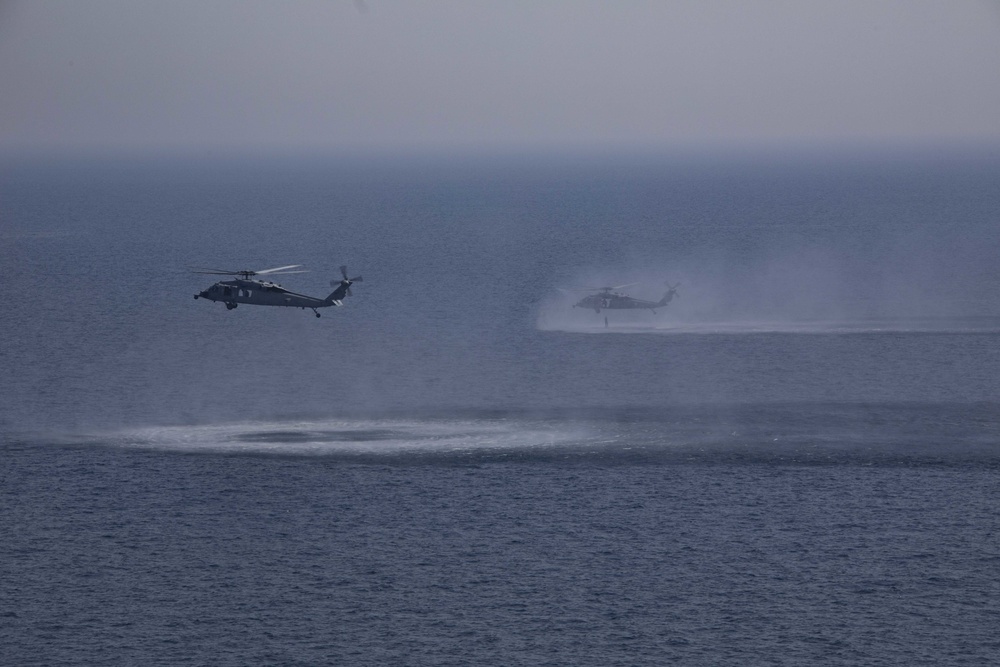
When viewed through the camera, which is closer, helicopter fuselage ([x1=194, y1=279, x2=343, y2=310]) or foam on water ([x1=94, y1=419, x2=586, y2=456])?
foam on water ([x1=94, y1=419, x2=586, y2=456])

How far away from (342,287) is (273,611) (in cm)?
5086

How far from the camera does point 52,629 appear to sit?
9994 centimetres

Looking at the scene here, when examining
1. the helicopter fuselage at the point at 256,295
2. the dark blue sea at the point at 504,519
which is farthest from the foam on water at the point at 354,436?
the helicopter fuselage at the point at 256,295

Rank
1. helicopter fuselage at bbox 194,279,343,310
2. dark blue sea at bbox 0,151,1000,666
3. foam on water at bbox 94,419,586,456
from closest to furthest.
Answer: dark blue sea at bbox 0,151,1000,666
foam on water at bbox 94,419,586,456
helicopter fuselage at bbox 194,279,343,310

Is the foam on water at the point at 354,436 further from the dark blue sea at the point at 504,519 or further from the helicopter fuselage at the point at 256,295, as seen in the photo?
the helicopter fuselage at the point at 256,295

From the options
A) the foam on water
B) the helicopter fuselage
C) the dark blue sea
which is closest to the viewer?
the dark blue sea

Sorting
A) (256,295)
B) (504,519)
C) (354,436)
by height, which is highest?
(256,295)

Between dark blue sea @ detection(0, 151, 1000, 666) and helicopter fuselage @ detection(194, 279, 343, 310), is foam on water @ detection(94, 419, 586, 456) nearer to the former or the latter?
dark blue sea @ detection(0, 151, 1000, 666)

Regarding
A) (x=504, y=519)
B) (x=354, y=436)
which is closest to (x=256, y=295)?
(x=354, y=436)

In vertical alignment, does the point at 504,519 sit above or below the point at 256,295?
below

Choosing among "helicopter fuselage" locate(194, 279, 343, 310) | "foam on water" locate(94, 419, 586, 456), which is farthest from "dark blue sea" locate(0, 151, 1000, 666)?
"helicopter fuselage" locate(194, 279, 343, 310)

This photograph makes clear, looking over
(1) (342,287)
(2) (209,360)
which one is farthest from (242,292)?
(2) (209,360)

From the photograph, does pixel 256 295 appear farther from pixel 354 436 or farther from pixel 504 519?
pixel 504 519

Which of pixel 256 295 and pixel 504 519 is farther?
pixel 256 295
